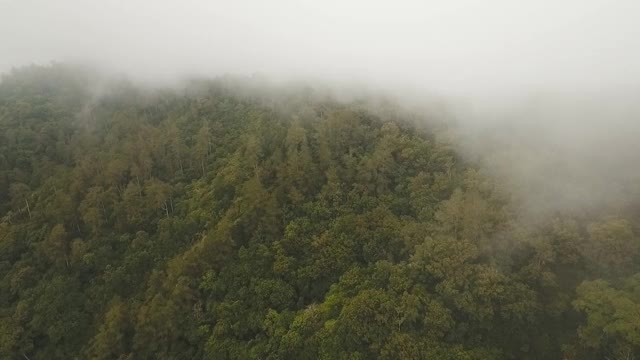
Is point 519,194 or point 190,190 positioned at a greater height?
point 519,194

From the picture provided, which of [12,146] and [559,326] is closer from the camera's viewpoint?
[559,326]

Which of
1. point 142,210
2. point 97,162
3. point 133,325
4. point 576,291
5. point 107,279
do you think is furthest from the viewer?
point 97,162

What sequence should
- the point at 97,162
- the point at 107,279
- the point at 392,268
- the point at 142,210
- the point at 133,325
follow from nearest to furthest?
1. the point at 392,268
2. the point at 133,325
3. the point at 107,279
4. the point at 142,210
5. the point at 97,162

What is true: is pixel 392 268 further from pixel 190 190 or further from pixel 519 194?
pixel 190 190

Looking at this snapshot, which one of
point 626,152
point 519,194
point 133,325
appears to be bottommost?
point 133,325

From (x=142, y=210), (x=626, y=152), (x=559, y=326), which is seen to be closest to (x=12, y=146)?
(x=142, y=210)

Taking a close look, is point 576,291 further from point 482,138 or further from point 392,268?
point 482,138

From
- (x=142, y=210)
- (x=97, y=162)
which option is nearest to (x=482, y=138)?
(x=142, y=210)
